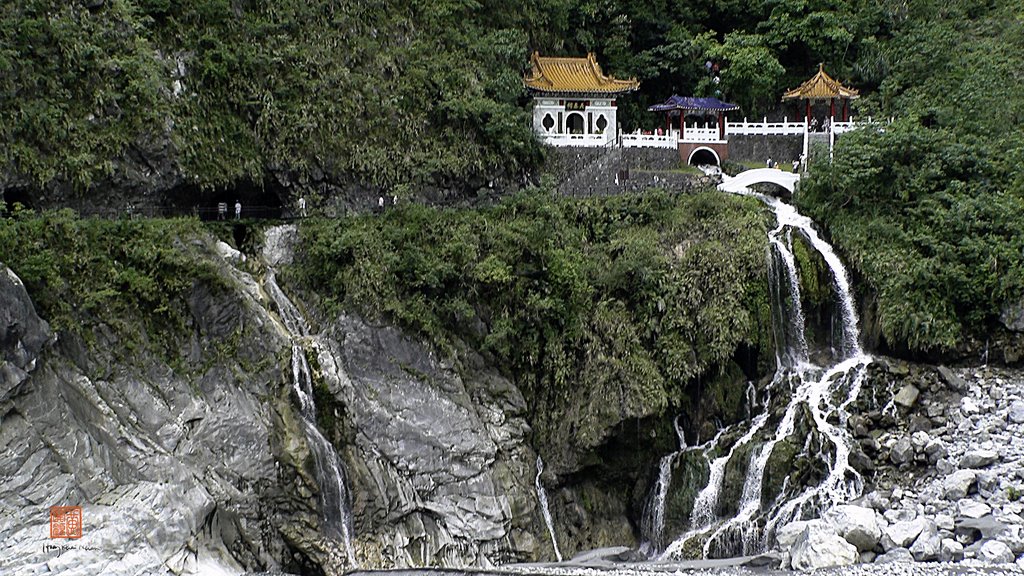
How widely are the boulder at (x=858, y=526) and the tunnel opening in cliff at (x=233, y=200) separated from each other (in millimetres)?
18623

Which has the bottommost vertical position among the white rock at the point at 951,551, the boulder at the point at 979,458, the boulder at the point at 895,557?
the boulder at the point at 895,557

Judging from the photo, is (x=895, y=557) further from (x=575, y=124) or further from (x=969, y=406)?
(x=575, y=124)

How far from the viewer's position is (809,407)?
22516mm

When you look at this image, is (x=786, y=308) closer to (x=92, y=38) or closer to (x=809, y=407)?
(x=809, y=407)

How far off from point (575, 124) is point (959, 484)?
20.6 meters

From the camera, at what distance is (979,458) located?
19.2 metres

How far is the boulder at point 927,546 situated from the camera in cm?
1633

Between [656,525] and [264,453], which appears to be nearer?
[264,453]

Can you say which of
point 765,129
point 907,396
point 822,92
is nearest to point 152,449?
point 907,396

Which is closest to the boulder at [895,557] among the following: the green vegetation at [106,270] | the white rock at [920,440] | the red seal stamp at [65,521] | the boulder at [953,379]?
the white rock at [920,440]

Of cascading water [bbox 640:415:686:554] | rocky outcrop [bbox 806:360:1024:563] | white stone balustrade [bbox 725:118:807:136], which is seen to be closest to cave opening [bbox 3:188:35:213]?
cascading water [bbox 640:415:686:554]

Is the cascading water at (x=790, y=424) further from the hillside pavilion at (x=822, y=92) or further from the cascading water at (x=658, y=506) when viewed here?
the hillside pavilion at (x=822, y=92)

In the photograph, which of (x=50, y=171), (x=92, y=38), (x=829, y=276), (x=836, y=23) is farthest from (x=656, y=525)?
(x=836, y=23)

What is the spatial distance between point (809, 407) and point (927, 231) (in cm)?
696
